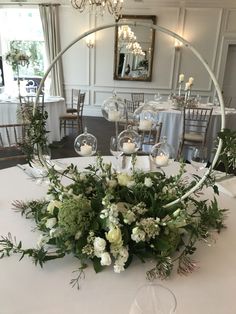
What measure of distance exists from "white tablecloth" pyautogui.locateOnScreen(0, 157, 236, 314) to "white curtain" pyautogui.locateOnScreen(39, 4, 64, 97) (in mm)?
6705

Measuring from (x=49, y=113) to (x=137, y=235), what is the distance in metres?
4.51

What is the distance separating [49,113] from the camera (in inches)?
199

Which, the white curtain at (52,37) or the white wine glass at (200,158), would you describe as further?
the white curtain at (52,37)

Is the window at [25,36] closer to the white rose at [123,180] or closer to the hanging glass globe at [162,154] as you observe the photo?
the hanging glass globe at [162,154]

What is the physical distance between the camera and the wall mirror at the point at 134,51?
22.6ft

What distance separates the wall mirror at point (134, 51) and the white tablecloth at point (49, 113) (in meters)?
2.54

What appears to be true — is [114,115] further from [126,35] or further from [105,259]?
[126,35]

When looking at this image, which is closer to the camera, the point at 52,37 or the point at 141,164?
the point at 141,164

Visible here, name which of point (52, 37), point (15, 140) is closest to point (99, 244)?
point (15, 140)

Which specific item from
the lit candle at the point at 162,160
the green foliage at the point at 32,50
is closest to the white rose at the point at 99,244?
the lit candle at the point at 162,160

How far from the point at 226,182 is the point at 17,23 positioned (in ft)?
25.9

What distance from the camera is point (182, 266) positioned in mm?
941

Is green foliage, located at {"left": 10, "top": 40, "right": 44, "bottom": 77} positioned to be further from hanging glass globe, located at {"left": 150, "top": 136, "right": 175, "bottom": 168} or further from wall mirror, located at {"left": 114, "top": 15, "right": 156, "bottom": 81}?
hanging glass globe, located at {"left": 150, "top": 136, "right": 175, "bottom": 168}

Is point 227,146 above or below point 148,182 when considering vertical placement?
above
